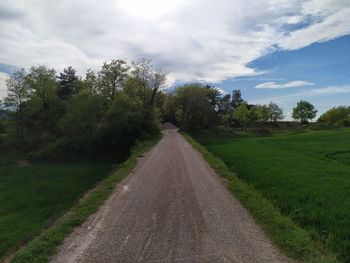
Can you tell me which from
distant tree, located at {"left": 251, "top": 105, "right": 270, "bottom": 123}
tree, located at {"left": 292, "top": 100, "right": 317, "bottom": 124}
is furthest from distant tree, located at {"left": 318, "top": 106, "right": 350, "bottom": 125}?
distant tree, located at {"left": 251, "top": 105, "right": 270, "bottom": 123}

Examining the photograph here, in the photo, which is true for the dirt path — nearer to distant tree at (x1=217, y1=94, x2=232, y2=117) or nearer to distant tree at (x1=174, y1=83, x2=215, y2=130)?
distant tree at (x1=174, y1=83, x2=215, y2=130)

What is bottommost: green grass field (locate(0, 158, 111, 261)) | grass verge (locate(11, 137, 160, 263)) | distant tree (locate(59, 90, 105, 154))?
green grass field (locate(0, 158, 111, 261))

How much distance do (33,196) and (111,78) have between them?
36.5 m

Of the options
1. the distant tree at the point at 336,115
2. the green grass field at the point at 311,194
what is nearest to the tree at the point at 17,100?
the green grass field at the point at 311,194

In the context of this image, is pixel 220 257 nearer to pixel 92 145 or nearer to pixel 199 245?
pixel 199 245

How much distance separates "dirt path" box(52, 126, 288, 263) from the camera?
681cm

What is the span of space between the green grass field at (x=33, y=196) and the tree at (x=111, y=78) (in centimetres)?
2187

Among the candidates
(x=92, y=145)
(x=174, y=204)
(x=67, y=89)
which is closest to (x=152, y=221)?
(x=174, y=204)

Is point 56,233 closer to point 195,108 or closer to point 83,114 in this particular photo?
point 83,114

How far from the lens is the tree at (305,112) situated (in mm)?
104625

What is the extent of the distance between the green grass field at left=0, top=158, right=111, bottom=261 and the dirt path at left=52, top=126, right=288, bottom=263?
2.50m

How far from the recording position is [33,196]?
19594 millimetres

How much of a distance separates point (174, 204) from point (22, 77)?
5004 centimetres

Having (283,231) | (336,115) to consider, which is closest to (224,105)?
(336,115)
